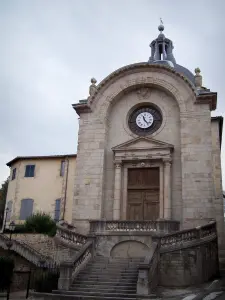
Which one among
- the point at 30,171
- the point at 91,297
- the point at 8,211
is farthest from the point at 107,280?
the point at 8,211

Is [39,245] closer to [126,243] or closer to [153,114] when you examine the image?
[126,243]

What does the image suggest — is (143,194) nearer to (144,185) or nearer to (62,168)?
(144,185)

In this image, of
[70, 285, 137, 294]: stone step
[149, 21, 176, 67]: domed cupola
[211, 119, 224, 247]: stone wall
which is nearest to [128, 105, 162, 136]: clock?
[211, 119, 224, 247]: stone wall

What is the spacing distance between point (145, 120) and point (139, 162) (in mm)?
2783

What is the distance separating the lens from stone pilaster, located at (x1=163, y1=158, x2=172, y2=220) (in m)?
19.2

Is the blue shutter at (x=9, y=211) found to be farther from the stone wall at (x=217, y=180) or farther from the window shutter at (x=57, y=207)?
the stone wall at (x=217, y=180)

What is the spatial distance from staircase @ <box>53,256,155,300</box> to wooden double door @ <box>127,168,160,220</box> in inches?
177

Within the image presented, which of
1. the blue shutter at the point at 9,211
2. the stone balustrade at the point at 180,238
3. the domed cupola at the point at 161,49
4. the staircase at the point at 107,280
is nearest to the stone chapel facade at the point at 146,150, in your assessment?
the stone balustrade at the point at 180,238

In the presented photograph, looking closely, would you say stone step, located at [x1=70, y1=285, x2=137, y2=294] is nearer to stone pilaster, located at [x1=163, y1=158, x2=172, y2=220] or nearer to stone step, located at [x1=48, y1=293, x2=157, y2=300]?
stone step, located at [x1=48, y1=293, x2=157, y2=300]

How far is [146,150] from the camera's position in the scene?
20578 millimetres

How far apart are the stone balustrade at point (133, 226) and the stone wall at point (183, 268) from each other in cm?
175

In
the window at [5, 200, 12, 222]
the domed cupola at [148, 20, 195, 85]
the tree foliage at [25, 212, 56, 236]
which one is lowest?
the tree foliage at [25, 212, 56, 236]

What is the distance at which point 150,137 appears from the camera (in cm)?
2097

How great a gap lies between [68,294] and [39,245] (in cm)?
714
